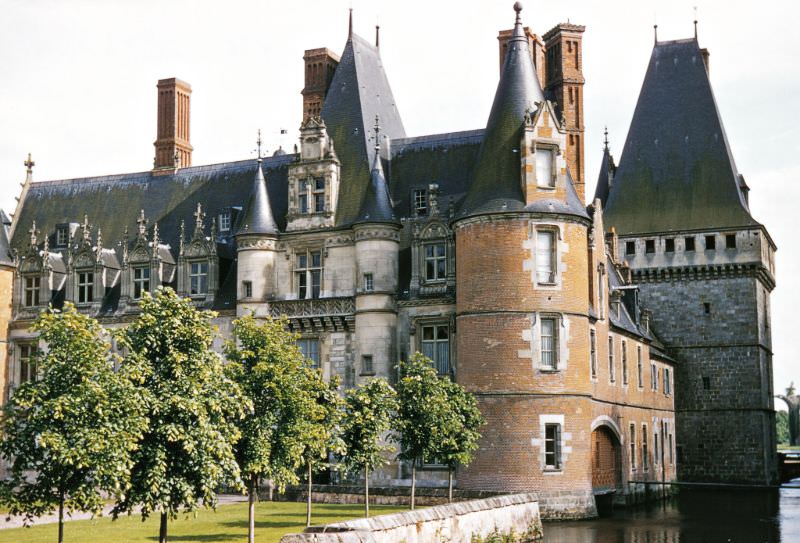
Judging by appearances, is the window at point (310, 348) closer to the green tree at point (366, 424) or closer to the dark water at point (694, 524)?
the green tree at point (366, 424)

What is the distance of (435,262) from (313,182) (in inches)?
259

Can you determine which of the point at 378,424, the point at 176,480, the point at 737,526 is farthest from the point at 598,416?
the point at 176,480

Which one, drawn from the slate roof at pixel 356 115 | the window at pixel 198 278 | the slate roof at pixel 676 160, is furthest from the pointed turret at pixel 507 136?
the slate roof at pixel 676 160

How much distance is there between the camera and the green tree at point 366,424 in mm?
33375

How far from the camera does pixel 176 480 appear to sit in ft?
71.5

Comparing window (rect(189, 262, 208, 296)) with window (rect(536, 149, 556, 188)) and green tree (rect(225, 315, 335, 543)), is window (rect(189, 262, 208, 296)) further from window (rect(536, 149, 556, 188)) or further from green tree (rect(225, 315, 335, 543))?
green tree (rect(225, 315, 335, 543))

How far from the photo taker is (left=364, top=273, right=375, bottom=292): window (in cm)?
4322

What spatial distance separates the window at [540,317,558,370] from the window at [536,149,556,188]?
5.02 metres

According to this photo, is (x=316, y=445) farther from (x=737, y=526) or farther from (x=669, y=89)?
(x=669, y=89)

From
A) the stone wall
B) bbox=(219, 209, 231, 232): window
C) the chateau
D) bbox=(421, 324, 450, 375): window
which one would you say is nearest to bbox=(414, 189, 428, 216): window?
the chateau

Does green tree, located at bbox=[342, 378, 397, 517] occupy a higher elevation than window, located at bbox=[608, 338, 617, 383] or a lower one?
lower

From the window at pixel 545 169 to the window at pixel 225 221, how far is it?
16022mm

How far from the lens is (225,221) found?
4981cm

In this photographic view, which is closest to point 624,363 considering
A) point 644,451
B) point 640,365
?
point 640,365
